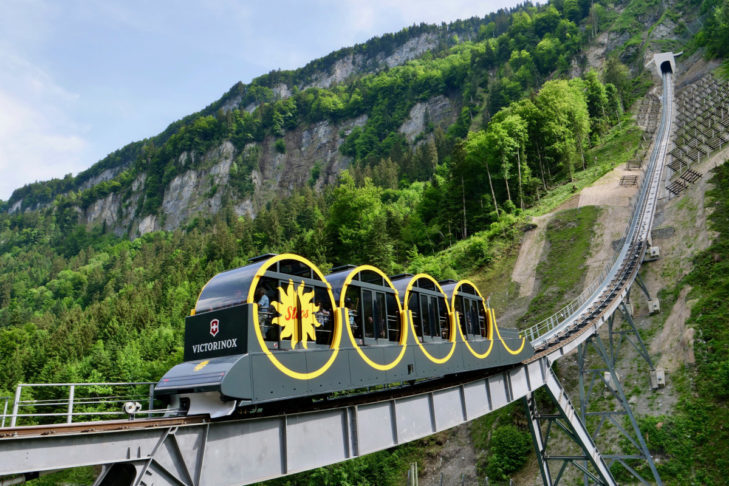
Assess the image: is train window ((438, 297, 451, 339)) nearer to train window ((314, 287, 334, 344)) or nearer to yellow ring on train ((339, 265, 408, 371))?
yellow ring on train ((339, 265, 408, 371))

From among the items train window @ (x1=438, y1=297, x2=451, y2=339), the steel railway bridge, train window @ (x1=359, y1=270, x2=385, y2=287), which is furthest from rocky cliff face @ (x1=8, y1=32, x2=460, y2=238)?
train window @ (x1=359, y1=270, x2=385, y2=287)

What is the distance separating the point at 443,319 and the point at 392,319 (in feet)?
11.7

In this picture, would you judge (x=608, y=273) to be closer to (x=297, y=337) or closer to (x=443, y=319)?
(x=443, y=319)

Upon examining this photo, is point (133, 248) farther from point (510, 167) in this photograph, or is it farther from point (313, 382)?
point (313, 382)

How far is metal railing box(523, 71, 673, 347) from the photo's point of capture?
28.9 metres

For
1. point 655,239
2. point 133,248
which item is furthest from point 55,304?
point 655,239

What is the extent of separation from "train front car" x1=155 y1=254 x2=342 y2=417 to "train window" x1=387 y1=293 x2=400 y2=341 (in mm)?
2775

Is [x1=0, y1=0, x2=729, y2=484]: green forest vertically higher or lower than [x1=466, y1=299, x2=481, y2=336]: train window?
higher

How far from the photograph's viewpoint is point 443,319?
60.9ft

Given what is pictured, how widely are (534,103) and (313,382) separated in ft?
204

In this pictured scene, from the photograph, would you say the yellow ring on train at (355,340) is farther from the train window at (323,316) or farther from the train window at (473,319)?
the train window at (473,319)

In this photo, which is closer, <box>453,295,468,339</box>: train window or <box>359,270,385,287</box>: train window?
<box>359,270,385,287</box>: train window

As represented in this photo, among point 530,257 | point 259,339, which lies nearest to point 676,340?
point 530,257

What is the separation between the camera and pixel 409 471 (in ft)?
103
